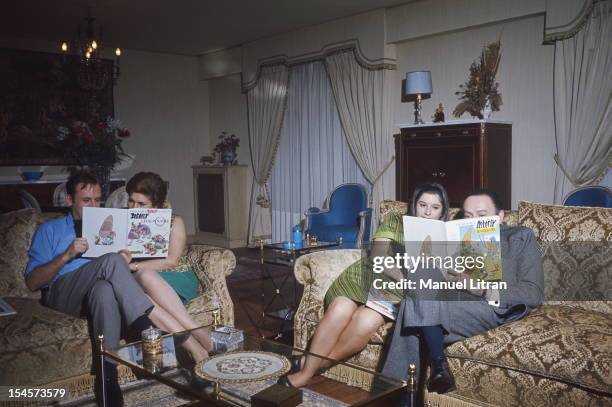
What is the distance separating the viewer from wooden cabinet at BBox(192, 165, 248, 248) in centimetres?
749

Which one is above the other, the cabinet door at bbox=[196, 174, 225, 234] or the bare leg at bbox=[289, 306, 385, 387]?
the cabinet door at bbox=[196, 174, 225, 234]

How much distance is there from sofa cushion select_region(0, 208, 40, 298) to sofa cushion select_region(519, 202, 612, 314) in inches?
98.6

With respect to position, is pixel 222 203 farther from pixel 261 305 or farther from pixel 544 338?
pixel 544 338

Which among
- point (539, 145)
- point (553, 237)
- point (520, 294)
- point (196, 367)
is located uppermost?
point (539, 145)

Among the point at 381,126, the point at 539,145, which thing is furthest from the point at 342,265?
the point at 381,126

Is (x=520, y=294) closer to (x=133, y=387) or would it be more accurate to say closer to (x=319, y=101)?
(x=133, y=387)

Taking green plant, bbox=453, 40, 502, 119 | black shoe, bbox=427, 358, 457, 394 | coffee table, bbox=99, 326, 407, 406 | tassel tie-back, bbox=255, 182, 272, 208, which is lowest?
black shoe, bbox=427, 358, 457, 394

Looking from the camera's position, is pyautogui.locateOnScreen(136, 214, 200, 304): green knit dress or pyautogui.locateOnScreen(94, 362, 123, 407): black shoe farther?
pyautogui.locateOnScreen(136, 214, 200, 304): green knit dress

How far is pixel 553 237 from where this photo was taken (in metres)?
2.68

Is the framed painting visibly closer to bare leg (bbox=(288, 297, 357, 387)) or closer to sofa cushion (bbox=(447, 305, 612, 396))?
bare leg (bbox=(288, 297, 357, 387))

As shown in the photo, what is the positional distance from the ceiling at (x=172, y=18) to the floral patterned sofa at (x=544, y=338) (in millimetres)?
3343

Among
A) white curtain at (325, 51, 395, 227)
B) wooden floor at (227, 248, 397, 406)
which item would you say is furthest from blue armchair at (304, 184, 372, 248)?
wooden floor at (227, 248, 397, 406)

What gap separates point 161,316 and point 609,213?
2.08 meters

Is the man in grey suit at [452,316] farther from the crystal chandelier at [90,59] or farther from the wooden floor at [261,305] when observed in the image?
the crystal chandelier at [90,59]
